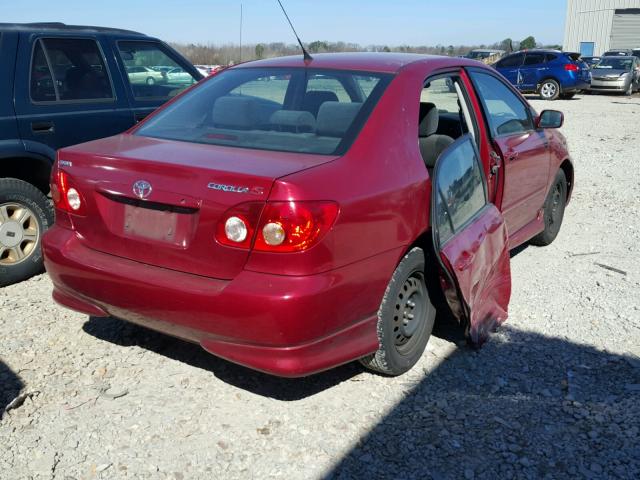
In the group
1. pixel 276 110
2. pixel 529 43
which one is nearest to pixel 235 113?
pixel 276 110

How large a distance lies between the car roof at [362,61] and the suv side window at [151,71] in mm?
1663

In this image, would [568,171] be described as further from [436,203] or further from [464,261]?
[436,203]

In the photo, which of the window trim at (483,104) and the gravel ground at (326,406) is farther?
the window trim at (483,104)

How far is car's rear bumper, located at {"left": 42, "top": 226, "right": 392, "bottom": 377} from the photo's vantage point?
2.75 meters

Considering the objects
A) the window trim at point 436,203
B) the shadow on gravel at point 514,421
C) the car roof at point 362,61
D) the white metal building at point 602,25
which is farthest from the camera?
the white metal building at point 602,25

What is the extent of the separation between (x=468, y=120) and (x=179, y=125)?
1841 mm

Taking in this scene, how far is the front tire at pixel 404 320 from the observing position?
3.27 meters

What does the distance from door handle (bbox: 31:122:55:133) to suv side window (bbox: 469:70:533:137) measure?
9.93ft

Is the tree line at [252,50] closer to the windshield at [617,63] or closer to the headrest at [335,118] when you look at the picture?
the headrest at [335,118]

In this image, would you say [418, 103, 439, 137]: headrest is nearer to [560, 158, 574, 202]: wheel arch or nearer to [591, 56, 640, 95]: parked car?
[560, 158, 574, 202]: wheel arch

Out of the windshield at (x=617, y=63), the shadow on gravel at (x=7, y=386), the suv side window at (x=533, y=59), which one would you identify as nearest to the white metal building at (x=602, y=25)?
the windshield at (x=617, y=63)

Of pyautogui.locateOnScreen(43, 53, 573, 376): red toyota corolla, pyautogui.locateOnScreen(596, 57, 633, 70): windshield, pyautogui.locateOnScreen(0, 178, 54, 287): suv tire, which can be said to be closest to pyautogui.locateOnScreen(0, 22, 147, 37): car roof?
pyautogui.locateOnScreen(0, 178, 54, 287): suv tire

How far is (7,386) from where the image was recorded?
338 cm

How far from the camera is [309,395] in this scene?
11.1 feet
